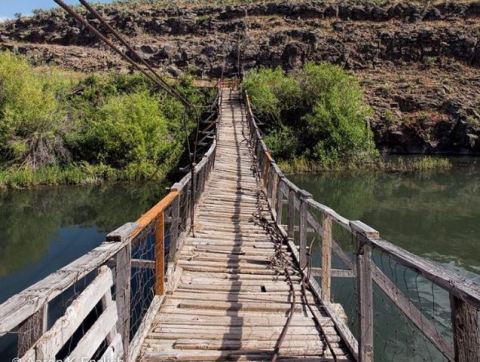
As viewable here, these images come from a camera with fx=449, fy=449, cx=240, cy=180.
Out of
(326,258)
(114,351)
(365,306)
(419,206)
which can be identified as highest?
(419,206)

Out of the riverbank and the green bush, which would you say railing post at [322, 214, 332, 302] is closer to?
the riverbank

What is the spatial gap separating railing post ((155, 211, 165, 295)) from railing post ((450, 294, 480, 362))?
3.51m

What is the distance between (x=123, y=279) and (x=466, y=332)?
2480 mm

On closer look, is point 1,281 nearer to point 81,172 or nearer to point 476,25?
point 81,172

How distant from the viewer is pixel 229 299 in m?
Result: 5.57

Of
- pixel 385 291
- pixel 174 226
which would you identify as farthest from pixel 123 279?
pixel 174 226

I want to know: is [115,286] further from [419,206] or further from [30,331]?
[419,206]

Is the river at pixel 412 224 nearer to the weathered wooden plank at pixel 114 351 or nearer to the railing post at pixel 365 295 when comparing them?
the railing post at pixel 365 295

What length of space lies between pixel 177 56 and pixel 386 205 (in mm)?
27871

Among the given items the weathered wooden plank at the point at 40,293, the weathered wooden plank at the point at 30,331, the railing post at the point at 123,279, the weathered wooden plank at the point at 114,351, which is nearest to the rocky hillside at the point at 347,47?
the railing post at the point at 123,279

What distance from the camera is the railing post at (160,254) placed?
208 inches

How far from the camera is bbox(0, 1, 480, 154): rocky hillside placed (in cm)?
3381

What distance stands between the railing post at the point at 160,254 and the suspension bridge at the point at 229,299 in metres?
0.01

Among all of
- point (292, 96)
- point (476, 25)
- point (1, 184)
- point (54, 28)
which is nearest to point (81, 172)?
point (1, 184)
